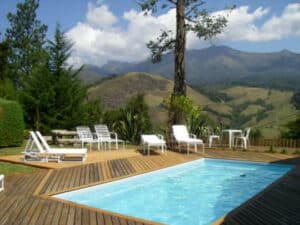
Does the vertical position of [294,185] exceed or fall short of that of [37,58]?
it falls short

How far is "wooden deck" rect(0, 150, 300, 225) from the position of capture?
4516 mm

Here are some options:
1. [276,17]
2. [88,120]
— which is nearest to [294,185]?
[88,120]

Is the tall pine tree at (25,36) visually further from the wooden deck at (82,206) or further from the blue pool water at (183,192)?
the blue pool water at (183,192)

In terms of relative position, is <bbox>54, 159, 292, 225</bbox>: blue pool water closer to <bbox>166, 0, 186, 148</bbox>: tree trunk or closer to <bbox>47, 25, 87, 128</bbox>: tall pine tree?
<bbox>166, 0, 186, 148</bbox>: tree trunk

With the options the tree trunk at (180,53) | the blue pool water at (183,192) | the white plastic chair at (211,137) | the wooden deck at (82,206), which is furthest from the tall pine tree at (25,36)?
the blue pool water at (183,192)

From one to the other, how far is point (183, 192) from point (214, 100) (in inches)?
2603

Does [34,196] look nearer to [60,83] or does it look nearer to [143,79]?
[60,83]

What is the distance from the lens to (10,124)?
12.3 metres

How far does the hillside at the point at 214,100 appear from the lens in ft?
193

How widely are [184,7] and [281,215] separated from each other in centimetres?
1162

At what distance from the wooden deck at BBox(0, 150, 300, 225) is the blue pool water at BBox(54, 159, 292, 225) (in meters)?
0.27

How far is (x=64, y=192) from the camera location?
6.11 m

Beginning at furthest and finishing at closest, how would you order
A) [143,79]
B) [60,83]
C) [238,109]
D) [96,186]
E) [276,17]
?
1. [143,79]
2. [238,109]
3. [276,17]
4. [60,83]
5. [96,186]

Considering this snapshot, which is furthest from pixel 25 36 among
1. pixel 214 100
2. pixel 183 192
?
pixel 214 100
